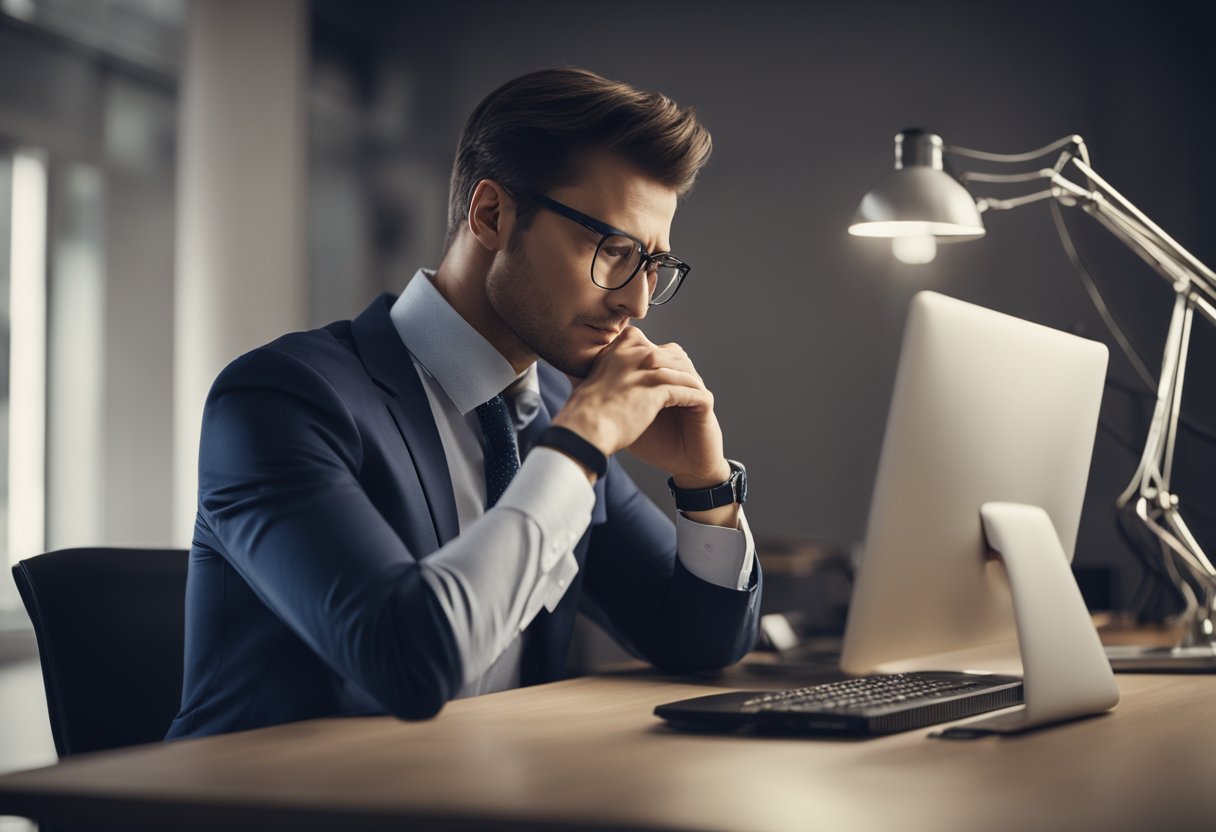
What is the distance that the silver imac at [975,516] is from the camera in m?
1.08

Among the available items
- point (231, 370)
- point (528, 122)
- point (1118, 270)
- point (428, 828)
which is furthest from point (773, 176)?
point (428, 828)

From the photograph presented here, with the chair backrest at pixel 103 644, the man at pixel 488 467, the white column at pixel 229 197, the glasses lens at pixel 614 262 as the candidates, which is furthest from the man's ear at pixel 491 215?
the white column at pixel 229 197

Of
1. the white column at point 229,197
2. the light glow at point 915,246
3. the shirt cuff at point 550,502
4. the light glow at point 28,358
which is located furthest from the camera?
the white column at point 229,197

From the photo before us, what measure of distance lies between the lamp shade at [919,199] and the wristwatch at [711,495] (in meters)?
0.63

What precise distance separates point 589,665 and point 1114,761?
10.9ft

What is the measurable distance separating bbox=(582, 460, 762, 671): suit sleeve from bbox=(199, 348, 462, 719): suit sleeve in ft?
1.63

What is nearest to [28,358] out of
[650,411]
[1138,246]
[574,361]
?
[574,361]

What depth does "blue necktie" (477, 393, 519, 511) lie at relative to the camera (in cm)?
145

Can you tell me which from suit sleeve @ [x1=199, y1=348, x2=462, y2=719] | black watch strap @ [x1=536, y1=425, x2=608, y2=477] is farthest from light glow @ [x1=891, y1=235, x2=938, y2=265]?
suit sleeve @ [x1=199, y1=348, x2=462, y2=719]

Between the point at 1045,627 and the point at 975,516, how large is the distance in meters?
0.12

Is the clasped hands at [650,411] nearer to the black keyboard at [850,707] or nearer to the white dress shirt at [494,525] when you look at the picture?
the white dress shirt at [494,525]

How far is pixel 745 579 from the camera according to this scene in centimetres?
154

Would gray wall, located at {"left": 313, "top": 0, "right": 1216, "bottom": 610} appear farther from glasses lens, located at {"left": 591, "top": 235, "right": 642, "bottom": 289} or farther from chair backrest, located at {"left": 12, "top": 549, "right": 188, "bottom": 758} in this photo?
chair backrest, located at {"left": 12, "top": 549, "right": 188, "bottom": 758}

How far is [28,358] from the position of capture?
12.8ft
